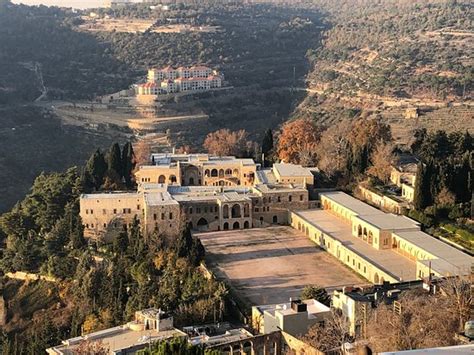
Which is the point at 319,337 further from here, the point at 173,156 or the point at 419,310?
the point at 173,156

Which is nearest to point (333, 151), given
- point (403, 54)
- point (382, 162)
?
point (382, 162)

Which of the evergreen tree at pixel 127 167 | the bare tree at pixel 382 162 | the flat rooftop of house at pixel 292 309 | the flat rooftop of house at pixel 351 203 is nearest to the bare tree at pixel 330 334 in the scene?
the flat rooftop of house at pixel 292 309

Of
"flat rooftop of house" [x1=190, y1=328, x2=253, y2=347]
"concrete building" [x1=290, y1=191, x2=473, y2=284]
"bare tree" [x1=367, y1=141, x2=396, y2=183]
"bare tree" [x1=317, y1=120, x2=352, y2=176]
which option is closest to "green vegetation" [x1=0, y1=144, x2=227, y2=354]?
"flat rooftop of house" [x1=190, y1=328, x2=253, y2=347]

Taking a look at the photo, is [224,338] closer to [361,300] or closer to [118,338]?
[118,338]

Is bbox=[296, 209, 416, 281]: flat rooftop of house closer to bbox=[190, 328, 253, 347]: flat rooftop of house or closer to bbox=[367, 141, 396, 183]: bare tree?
bbox=[367, 141, 396, 183]: bare tree

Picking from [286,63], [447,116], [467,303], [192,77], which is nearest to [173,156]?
[447,116]

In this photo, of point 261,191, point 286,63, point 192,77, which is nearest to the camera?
point 261,191
